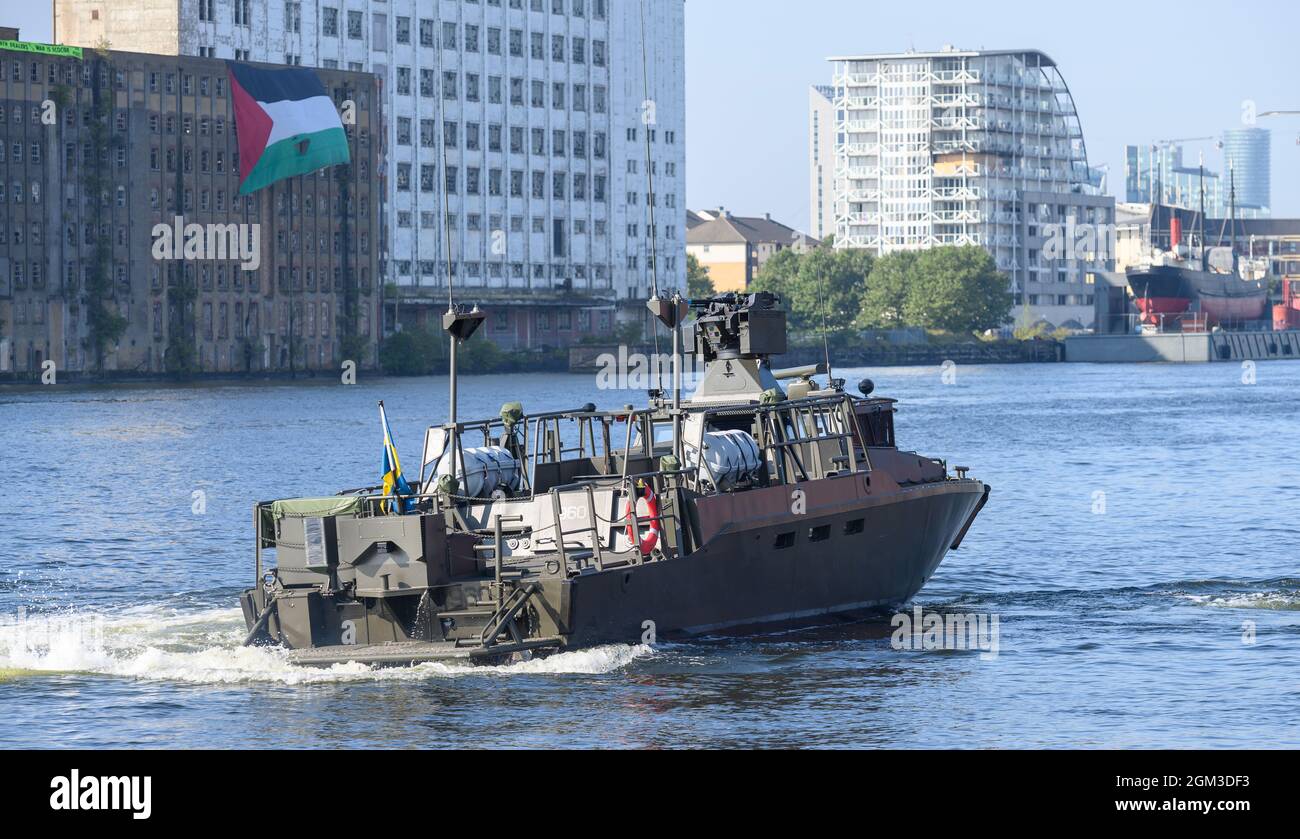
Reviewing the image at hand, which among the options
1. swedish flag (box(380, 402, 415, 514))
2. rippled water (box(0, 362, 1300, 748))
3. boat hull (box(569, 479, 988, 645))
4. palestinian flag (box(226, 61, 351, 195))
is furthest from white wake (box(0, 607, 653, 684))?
palestinian flag (box(226, 61, 351, 195))

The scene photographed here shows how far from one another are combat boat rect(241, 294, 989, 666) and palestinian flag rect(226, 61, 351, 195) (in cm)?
12631

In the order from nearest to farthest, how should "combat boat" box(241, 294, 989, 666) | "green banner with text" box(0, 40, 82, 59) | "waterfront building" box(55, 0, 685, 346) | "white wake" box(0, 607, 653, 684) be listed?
"combat boat" box(241, 294, 989, 666) < "white wake" box(0, 607, 653, 684) < "green banner with text" box(0, 40, 82, 59) < "waterfront building" box(55, 0, 685, 346)

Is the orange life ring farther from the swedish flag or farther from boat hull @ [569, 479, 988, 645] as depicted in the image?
the swedish flag

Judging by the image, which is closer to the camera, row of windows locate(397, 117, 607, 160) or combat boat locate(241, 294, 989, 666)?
combat boat locate(241, 294, 989, 666)

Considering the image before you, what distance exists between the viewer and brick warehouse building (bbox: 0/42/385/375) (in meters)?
145

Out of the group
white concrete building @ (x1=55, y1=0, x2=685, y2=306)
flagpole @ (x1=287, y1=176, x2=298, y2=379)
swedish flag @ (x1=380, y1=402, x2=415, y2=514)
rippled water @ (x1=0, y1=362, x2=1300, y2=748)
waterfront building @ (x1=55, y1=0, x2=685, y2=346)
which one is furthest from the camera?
waterfront building @ (x1=55, y1=0, x2=685, y2=346)

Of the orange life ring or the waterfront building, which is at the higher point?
the waterfront building

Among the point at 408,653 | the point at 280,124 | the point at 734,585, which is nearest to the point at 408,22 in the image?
the point at 280,124

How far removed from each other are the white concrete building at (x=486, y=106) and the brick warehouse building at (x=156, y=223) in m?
8.47

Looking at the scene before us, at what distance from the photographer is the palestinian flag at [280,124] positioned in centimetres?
15462

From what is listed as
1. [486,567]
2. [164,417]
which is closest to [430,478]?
[486,567]

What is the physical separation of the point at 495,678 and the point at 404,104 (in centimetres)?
15376

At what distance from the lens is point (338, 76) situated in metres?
163

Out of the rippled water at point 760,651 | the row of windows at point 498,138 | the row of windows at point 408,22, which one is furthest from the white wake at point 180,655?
the row of windows at point 498,138
